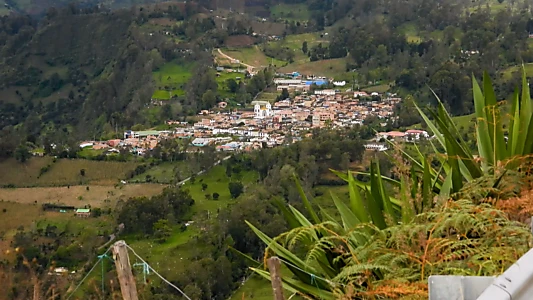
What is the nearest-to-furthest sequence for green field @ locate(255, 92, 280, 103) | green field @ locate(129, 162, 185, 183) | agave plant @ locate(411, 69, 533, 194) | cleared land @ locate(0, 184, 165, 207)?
agave plant @ locate(411, 69, 533, 194) < cleared land @ locate(0, 184, 165, 207) < green field @ locate(129, 162, 185, 183) < green field @ locate(255, 92, 280, 103)

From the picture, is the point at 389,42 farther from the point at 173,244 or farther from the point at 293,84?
the point at 173,244

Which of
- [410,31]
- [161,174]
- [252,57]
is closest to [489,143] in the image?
[161,174]

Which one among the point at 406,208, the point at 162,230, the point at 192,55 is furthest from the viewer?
the point at 192,55

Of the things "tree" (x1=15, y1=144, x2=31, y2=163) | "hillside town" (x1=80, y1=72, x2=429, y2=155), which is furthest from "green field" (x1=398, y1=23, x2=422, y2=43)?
"tree" (x1=15, y1=144, x2=31, y2=163)

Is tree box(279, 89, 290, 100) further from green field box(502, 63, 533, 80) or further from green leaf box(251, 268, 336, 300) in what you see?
green leaf box(251, 268, 336, 300)

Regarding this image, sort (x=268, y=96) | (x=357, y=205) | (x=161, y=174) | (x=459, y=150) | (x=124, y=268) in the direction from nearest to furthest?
1. (x=124, y=268)
2. (x=357, y=205)
3. (x=459, y=150)
4. (x=161, y=174)
5. (x=268, y=96)

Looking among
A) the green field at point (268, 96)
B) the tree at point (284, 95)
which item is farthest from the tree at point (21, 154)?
the tree at point (284, 95)

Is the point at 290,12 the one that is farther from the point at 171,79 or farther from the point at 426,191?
the point at 426,191
